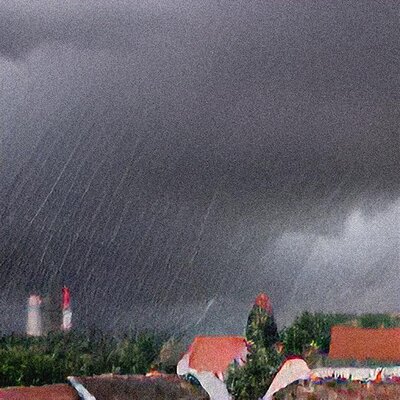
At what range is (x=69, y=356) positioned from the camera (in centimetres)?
443

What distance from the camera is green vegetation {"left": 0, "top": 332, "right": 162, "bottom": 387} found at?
4355 millimetres

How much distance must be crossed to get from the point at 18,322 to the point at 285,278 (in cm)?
136

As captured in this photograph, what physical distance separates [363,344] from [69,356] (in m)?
1.52

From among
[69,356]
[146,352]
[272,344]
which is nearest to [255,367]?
[272,344]

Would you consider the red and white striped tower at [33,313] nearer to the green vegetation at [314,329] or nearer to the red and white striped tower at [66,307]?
the red and white striped tower at [66,307]

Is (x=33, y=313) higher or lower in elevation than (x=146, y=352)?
higher

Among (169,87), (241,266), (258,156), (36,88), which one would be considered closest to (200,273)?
(241,266)

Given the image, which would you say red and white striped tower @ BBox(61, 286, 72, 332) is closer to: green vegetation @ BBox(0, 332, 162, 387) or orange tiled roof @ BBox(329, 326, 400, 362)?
green vegetation @ BBox(0, 332, 162, 387)

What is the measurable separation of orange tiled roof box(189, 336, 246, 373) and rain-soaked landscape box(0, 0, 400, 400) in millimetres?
44

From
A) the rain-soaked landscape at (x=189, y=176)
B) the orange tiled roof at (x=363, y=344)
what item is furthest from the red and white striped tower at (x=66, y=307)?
the orange tiled roof at (x=363, y=344)

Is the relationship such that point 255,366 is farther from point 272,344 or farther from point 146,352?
point 146,352

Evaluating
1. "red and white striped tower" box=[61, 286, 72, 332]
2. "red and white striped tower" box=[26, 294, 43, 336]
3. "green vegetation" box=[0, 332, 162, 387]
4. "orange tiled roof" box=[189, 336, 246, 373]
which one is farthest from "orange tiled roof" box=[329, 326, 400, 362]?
"red and white striped tower" box=[26, 294, 43, 336]

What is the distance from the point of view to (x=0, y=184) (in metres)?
4.39

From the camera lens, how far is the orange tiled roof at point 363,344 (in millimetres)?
4668
